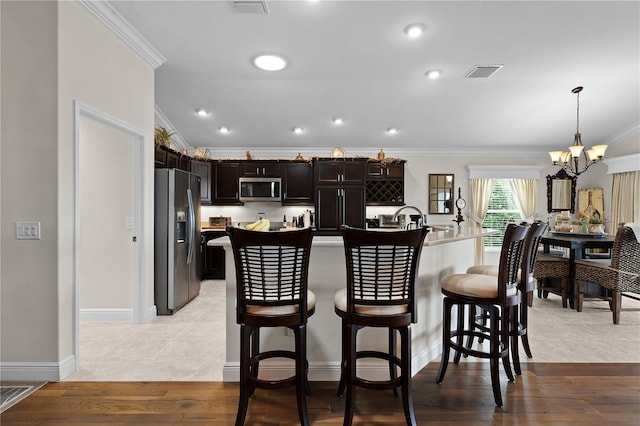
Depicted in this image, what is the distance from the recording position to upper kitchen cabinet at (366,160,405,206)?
636 cm

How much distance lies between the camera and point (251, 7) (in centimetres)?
292

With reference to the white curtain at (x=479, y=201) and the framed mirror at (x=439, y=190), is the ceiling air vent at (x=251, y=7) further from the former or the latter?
the white curtain at (x=479, y=201)

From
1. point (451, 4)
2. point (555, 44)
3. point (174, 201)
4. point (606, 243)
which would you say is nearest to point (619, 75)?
point (555, 44)

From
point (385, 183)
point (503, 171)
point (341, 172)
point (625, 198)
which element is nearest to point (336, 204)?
point (341, 172)

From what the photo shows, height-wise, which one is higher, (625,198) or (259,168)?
(259,168)

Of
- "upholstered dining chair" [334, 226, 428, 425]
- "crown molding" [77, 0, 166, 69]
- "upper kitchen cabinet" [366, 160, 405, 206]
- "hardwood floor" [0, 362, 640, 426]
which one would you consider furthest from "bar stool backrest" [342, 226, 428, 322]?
"upper kitchen cabinet" [366, 160, 405, 206]

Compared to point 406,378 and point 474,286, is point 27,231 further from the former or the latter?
point 474,286

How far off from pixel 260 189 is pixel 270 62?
8.72 feet

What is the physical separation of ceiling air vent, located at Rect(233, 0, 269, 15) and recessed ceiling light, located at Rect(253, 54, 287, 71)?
30.7 inches

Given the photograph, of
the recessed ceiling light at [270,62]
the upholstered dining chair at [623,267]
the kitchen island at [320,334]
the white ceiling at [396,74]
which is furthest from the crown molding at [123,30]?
the upholstered dining chair at [623,267]

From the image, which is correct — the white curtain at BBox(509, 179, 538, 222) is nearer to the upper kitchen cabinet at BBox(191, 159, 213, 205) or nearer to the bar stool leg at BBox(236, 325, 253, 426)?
the upper kitchen cabinet at BBox(191, 159, 213, 205)

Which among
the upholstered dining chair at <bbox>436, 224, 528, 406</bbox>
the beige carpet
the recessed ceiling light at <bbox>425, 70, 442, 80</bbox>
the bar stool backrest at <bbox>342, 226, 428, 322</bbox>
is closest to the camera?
the bar stool backrest at <bbox>342, 226, 428, 322</bbox>

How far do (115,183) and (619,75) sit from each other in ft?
19.7

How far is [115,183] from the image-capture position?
12.2 feet
